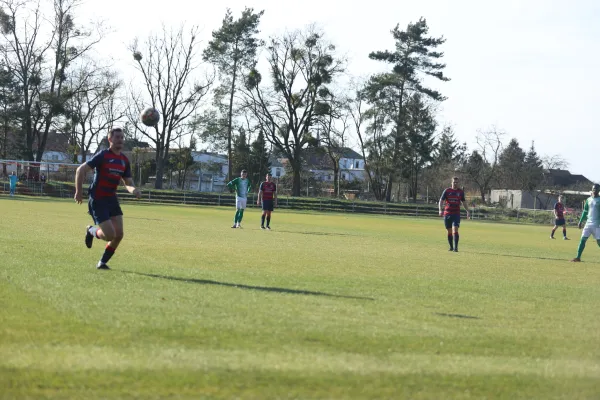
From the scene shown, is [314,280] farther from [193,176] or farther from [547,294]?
[193,176]

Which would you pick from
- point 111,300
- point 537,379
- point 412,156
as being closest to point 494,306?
point 537,379

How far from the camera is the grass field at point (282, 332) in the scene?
16.0 feet

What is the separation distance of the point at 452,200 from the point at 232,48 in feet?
168

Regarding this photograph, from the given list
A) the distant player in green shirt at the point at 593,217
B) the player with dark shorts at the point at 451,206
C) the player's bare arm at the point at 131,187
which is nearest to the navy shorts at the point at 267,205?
the player with dark shorts at the point at 451,206

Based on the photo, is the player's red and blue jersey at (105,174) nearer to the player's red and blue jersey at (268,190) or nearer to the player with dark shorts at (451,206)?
the player with dark shorts at (451,206)

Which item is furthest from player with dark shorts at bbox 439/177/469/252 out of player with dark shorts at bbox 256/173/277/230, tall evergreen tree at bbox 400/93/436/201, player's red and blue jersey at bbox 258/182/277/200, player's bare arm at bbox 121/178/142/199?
tall evergreen tree at bbox 400/93/436/201

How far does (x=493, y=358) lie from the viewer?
5934 millimetres

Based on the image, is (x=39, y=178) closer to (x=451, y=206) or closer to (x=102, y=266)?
(x=451, y=206)

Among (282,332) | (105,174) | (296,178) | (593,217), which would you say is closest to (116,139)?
(105,174)

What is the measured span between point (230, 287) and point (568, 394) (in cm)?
506

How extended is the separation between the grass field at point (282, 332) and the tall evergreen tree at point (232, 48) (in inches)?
2261

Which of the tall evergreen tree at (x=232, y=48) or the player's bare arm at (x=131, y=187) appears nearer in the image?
the player's bare arm at (x=131, y=187)

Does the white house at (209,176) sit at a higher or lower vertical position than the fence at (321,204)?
higher

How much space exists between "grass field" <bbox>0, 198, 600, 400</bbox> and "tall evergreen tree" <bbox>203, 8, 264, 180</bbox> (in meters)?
57.4
